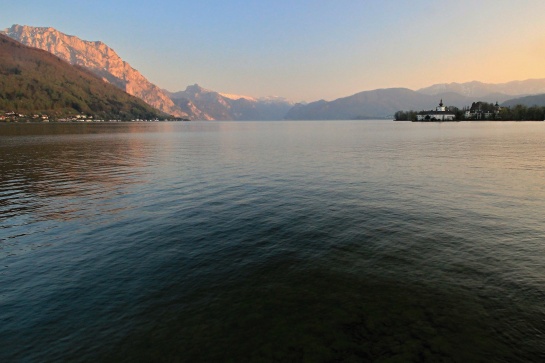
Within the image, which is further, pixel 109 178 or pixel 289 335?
pixel 109 178

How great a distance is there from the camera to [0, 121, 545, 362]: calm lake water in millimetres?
13914

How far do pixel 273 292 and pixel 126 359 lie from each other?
8304 millimetres

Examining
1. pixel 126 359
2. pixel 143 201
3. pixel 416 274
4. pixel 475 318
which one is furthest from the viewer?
pixel 143 201

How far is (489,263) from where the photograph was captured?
2086 cm

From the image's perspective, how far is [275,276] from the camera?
1984cm

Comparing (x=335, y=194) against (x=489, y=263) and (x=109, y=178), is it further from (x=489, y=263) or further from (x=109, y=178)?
(x=109, y=178)

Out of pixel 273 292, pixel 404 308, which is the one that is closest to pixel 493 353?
pixel 404 308

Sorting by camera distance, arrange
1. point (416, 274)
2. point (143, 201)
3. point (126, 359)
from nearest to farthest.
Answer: point (126, 359), point (416, 274), point (143, 201)

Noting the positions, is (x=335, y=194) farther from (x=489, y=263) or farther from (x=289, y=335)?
(x=289, y=335)

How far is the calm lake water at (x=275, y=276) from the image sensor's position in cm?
1391

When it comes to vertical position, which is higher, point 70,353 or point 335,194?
point 335,194

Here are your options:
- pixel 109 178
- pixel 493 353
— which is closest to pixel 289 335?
pixel 493 353

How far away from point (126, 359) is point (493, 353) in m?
16.4

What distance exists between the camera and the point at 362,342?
1397cm
